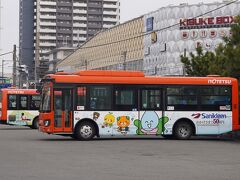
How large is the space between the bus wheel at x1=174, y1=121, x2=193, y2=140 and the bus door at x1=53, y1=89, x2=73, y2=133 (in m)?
4.93

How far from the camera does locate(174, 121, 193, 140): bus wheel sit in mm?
25547

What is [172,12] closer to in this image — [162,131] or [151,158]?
[162,131]

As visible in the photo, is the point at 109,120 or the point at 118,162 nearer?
the point at 118,162

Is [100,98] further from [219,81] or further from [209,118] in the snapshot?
[219,81]

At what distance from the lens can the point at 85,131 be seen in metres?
24.5

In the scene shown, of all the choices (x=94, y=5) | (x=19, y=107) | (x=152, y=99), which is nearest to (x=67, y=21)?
(x=94, y=5)

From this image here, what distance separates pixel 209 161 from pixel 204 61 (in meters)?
17.4

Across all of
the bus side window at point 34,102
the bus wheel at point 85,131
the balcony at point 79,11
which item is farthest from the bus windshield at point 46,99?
the balcony at point 79,11

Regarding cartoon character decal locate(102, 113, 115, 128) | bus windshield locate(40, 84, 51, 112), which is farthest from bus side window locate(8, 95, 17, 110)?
cartoon character decal locate(102, 113, 115, 128)

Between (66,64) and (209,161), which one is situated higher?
(66,64)

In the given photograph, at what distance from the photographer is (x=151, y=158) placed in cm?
1681

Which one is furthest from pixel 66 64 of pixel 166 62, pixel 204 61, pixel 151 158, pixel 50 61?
pixel 151 158

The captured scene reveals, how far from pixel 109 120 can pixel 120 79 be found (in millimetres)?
1913

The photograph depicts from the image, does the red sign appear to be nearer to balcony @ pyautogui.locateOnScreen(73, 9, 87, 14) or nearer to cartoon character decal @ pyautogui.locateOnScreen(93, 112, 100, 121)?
balcony @ pyautogui.locateOnScreen(73, 9, 87, 14)
